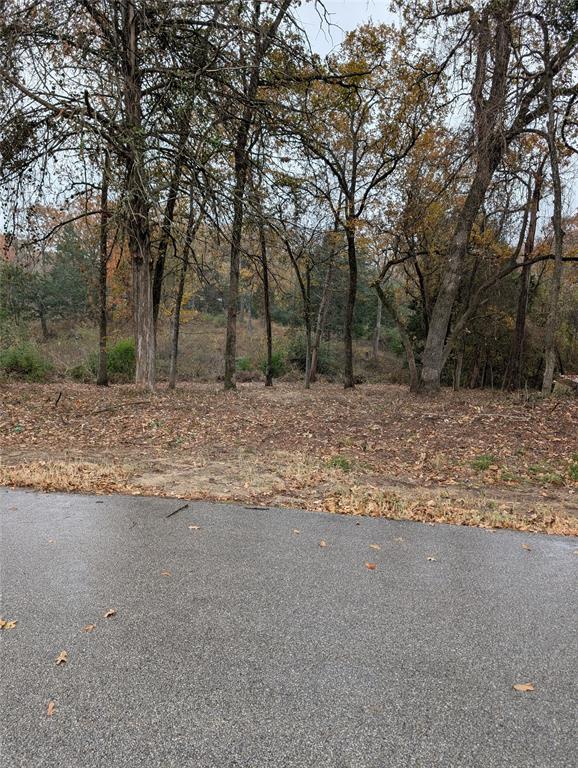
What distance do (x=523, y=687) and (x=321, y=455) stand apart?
486cm

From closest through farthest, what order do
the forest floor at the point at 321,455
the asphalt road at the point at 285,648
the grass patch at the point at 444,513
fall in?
the asphalt road at the point at 285,648
the grass patch at the point at 444,513
the forest floor at the point at 321,455

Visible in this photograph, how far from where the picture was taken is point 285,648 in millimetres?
2391

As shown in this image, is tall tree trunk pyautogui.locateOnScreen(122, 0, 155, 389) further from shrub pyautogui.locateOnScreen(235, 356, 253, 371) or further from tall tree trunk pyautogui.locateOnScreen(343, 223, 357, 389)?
shrub pyautogui.locateOnScreen(235, 356, 253, 371)

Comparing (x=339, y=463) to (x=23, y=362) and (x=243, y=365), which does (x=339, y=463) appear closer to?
(x=23, y=362)

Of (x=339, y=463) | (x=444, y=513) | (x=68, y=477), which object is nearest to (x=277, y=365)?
(x=339, y=463)

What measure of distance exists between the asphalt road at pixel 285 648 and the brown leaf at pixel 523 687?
0.02 metres

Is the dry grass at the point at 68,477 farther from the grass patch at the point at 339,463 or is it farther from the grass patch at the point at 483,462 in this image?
the grass patch at the point at 483,462

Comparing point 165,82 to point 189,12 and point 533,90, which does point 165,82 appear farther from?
point 533,90

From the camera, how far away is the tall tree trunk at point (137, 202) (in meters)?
8.26

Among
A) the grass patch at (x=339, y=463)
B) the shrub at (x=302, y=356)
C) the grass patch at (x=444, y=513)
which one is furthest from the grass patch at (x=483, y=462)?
the shrub at (x=302, y=356)

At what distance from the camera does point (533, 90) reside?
10656 mm

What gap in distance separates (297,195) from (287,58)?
7.80 ft

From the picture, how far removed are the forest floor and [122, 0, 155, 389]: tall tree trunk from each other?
1255 millimetres

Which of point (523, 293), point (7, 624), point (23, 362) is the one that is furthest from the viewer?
point (523, 293)
